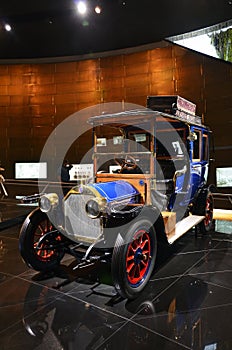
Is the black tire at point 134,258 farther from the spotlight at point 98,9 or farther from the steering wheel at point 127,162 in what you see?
the spotlight at point 98,9

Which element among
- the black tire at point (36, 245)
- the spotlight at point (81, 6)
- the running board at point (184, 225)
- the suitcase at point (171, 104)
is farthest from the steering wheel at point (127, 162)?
the spotlight at point (81, 6)

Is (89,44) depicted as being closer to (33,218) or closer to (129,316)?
(33,218)

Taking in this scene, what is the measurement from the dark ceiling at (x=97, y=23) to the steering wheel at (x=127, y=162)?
415 cm

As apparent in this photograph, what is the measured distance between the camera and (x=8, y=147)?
1012 centimetres

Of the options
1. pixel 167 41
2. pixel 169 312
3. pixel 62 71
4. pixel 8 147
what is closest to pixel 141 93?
pixel 167 41

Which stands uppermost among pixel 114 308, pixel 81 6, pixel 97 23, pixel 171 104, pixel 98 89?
pixel 97 23

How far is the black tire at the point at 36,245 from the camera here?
2869mm

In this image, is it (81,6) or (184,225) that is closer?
(184,225)

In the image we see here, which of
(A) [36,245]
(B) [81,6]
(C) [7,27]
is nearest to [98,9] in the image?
(B) [81,6]

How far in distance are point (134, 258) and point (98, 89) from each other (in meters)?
7.55

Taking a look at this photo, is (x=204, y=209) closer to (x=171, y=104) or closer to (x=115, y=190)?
(x=171, y=104)

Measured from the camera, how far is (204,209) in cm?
430

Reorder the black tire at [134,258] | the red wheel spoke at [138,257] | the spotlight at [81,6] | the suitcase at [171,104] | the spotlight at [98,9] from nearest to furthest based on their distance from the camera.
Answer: the black tire at [134,258]
the red wheel spoke at [138,257]
the suitcase at [171,104]
the spotlight at [81,6]
the spotlight at [98,9]

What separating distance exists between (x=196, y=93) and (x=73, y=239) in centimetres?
619
